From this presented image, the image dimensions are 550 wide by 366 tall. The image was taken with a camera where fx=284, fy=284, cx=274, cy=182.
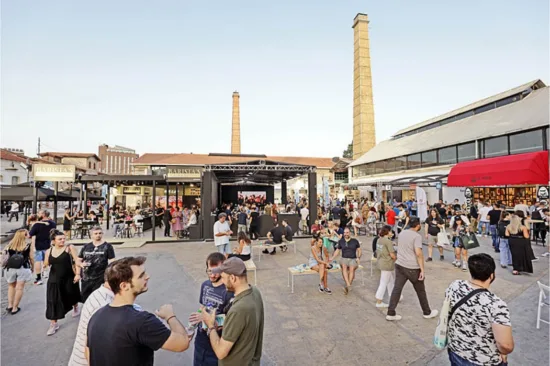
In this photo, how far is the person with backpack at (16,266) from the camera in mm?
4883

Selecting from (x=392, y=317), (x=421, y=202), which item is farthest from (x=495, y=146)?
(x=392, y=317)

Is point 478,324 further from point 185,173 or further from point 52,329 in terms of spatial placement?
point 185,173

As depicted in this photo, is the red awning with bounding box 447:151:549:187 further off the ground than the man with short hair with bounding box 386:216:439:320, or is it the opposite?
the red awning with bounding box 447:151:549:187

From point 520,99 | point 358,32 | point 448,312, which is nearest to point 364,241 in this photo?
point 448,312

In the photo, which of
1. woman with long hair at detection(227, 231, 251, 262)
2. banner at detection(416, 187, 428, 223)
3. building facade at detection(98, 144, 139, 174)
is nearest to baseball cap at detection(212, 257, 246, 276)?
woman with long hair at detection(227, 231, 251, 262)

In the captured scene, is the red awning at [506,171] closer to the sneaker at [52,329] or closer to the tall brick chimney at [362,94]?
the sneaker at [52,329]

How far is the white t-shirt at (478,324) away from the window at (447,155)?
2225cm

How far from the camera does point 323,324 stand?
4621mm

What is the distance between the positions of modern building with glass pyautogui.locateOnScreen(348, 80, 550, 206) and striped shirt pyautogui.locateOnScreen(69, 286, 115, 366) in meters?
13.6

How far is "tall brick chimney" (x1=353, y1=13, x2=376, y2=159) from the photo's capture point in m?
37.9

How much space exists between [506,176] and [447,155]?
11289 millimetres

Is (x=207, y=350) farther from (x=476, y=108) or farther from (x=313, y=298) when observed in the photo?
(x=476, y=108)

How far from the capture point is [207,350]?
8.21ft

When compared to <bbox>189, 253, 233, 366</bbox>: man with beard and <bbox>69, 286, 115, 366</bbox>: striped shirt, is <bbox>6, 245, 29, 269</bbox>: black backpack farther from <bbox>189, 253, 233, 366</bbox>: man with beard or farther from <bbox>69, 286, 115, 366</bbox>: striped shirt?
<bbox>189, 253, 233, 366</bbox>: man with beard
